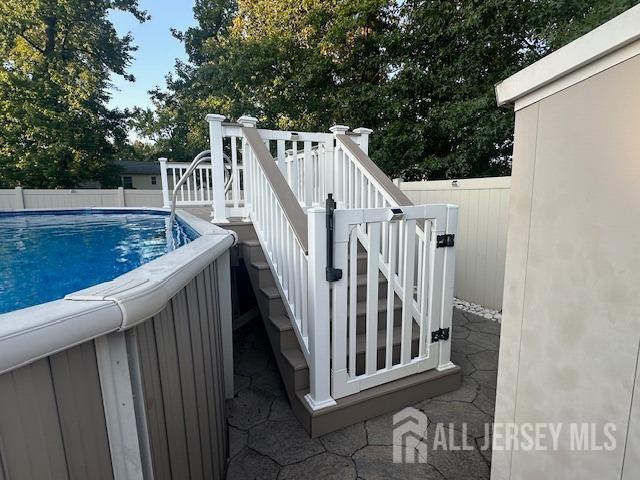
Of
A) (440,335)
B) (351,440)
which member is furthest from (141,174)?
(351,440)

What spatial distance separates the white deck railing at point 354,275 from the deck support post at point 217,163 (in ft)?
0.04

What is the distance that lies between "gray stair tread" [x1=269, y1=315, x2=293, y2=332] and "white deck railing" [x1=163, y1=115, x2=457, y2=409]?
0.24ft

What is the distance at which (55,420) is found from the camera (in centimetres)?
60

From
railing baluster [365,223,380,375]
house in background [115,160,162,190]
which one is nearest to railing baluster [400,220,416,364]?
railing baluster [365,223,380,375]

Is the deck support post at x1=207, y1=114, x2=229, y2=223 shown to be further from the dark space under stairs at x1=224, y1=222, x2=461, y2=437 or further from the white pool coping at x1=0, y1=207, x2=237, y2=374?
the white pool coping at x1=0, y1=207, x2=237, y2=374

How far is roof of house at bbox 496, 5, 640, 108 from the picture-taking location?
82 centimetres

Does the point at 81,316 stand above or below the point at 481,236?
above

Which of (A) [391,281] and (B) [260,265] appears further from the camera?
(B) [260,265]

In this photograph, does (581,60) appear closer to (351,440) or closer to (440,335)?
(440,335)

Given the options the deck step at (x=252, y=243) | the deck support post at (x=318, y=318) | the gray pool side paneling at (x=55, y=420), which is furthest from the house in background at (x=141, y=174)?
the gray pool side paneling at (x=55, y=420)

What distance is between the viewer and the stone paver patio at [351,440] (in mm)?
1688

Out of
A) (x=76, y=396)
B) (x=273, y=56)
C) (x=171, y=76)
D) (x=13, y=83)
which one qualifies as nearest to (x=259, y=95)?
(x=273, y=56)

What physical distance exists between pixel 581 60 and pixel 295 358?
2000 millimetres

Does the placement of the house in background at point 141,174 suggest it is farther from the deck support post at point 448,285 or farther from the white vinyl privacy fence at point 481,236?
the deck support post at point 448,285
